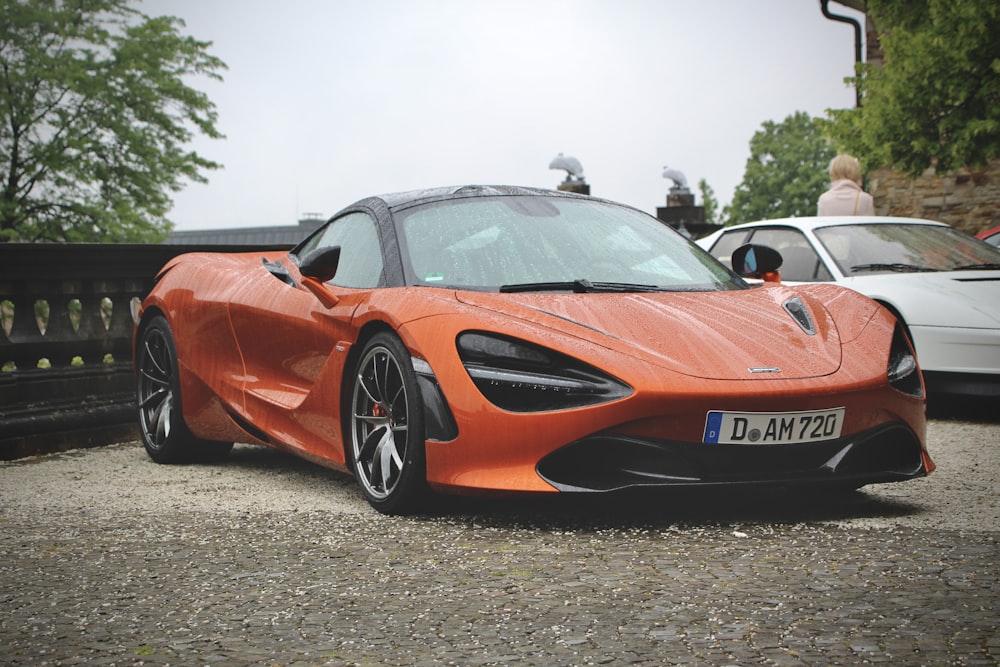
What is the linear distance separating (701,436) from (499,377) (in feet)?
2.37

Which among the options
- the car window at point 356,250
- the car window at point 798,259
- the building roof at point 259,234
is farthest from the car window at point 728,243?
the building roof at point 259,234

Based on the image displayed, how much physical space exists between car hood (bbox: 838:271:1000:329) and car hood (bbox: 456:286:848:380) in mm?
3339

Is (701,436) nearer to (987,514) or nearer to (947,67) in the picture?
(987,514)

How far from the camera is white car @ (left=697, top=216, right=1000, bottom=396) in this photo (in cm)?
813

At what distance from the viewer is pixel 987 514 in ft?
16.3

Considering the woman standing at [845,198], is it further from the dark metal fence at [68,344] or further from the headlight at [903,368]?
the headlight at [903,368]

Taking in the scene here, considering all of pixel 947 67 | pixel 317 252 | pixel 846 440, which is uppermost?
pixel 947 67

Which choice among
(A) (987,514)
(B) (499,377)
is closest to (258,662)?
(B) (499,377)

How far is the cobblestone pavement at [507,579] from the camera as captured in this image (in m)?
3.28

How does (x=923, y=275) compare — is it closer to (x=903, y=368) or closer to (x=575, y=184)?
(x=903, y=368)

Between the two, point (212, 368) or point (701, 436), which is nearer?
point (701, 436)

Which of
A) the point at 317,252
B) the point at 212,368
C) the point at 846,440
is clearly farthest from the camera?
the point at 212,368

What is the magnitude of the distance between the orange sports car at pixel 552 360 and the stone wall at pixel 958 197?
22.2 m

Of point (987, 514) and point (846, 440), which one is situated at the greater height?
point (846, 440)
